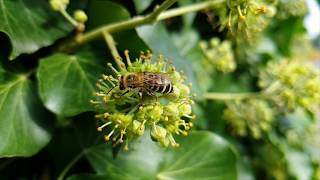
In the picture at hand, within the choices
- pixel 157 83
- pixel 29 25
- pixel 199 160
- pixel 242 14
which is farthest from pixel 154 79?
pixel 199 160

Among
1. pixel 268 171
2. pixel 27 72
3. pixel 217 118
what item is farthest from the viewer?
pixel 268 171

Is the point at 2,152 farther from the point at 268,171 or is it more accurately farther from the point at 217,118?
the point at 268,171

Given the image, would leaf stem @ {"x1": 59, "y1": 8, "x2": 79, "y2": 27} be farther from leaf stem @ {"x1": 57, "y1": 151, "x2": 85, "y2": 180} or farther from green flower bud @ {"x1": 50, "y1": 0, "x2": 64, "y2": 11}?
leaf stem @ {"x1": 57, "y1": 151, "x2": 85, "y2": 180}

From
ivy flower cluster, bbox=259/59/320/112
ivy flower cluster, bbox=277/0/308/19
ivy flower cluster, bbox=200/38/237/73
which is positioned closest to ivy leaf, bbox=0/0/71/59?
ivy flower cluster, bbox=200/38/237/73

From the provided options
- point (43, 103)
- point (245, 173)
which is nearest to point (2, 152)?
point (43, 103)

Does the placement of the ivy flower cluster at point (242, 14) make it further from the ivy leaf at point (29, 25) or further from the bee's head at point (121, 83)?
the ivy leaf at point (29, 25)

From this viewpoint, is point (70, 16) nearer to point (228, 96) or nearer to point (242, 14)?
point (242, 14)
